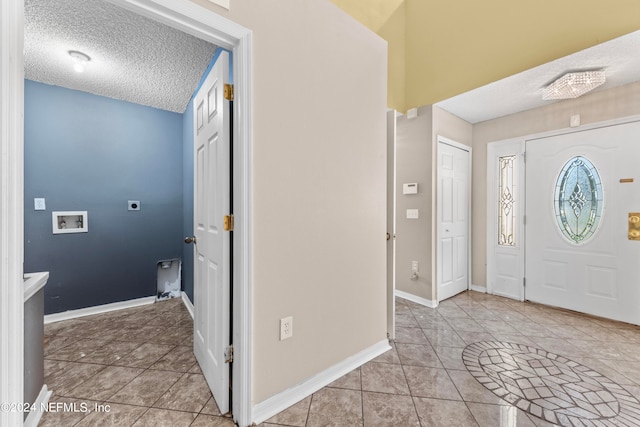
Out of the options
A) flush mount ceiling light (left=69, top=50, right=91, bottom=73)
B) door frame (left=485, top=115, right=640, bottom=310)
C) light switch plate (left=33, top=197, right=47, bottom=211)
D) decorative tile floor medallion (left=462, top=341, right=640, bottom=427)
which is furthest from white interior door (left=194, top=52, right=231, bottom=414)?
door frame (left=485, top=115, right=640, bottom=310)

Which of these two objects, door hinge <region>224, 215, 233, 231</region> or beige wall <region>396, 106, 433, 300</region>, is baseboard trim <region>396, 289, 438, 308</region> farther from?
door hinge <region>224, 215, 233, 231</region>

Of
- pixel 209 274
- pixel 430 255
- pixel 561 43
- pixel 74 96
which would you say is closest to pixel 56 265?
pixel 74 96

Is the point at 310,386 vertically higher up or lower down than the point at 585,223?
lower down

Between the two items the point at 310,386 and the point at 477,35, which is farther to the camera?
the point at 477,35

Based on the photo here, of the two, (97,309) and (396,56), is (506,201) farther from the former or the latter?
(97,309)

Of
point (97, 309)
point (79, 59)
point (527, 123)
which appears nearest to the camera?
point (79, 59)

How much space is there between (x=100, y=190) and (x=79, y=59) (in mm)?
1377

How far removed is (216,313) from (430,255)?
251 cm

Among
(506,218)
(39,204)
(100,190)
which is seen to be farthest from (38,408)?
(506,218)

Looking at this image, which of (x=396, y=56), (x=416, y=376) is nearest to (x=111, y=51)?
(x=396, y=56)

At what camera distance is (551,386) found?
174cm

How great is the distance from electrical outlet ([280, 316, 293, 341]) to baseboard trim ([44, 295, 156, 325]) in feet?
8.61

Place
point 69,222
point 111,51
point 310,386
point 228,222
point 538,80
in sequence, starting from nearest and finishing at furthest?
1. point 228,222
2. point 310,386
3. point 111,51
4. point 538,80
5. point 69,222

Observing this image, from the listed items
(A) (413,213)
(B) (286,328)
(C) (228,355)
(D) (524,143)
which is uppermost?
(D) (524,143)
